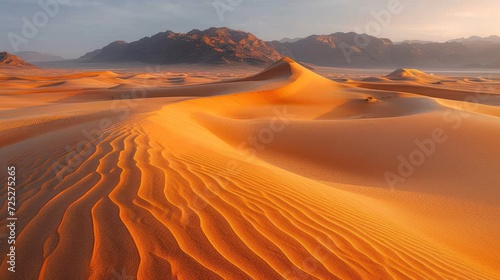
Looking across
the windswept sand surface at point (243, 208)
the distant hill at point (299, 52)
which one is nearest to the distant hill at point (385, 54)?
the distant hill at point (299, 52)

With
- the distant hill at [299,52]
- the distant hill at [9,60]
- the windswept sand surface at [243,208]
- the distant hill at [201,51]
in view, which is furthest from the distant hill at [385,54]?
the windswept sand surface at [243,208]

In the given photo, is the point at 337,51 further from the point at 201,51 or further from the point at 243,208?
the point at 243,208

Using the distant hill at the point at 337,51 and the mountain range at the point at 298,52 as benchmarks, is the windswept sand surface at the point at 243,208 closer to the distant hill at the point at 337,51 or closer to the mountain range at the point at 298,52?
the mountain range at the point at 298,52

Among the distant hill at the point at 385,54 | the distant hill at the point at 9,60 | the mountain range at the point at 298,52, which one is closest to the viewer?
the distant hill at the point at 9,60

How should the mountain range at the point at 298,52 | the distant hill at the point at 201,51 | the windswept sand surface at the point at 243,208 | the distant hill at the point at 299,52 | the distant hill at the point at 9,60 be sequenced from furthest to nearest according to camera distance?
the distant hill at the point at 299,52
the mountain range at the point at 298,52
the distant hill at the point at 201,51
the distant hill at the point at 9,60
the windswept sand surface at the point at 243,208

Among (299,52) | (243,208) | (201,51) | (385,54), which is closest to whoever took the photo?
(243,208)

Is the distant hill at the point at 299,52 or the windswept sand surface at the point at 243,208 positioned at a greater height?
the windswept sand surface at the point at 243,208

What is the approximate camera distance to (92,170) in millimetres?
3793

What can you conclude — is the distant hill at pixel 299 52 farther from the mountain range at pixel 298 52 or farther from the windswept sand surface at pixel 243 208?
the windswept sand surface at pixel 243 208

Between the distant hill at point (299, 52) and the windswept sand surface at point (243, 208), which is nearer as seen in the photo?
the windswept sand surface at point (243, 208)

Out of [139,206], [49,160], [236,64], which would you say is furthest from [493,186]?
[236,64]

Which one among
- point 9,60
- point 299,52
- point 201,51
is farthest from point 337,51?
point 9,60

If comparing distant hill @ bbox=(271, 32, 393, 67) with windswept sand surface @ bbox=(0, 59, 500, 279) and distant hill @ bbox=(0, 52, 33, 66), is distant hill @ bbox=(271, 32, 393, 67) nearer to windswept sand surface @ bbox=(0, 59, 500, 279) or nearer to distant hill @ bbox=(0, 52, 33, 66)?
distant hill @ bbox=(0, 52, 33, 66)

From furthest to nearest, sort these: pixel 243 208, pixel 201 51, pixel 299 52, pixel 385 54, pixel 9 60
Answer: pixel 299 52 < pixel 385 54 < pixel 201 51 < pixel 9 60 < pixel 243 208
